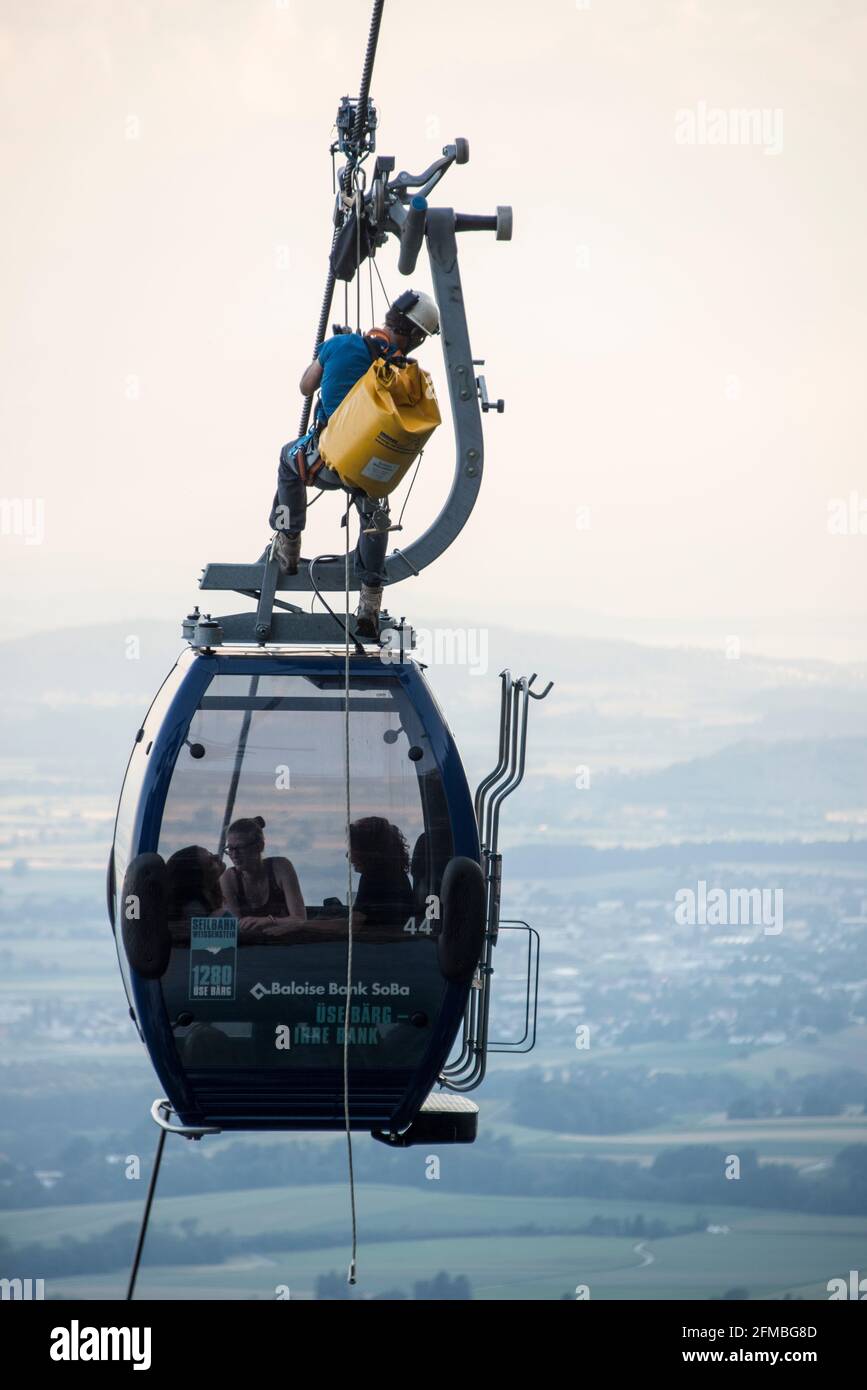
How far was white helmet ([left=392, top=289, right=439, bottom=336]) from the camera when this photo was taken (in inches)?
449

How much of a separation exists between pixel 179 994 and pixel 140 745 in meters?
1.24

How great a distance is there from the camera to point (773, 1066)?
133000 millimetres

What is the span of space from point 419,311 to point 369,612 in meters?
1.46

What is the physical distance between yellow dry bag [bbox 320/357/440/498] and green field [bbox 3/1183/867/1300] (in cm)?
10422

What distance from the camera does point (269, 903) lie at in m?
11.1

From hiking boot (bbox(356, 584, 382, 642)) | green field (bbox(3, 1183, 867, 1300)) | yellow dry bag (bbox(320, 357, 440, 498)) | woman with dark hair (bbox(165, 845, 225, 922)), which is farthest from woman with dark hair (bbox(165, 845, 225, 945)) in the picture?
green field (bbox(3, 1183, 867, 1300))

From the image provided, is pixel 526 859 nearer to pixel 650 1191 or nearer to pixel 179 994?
pixel 650 1191

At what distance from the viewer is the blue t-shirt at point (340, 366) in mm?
11453

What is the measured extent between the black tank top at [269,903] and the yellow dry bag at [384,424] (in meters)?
1.89
